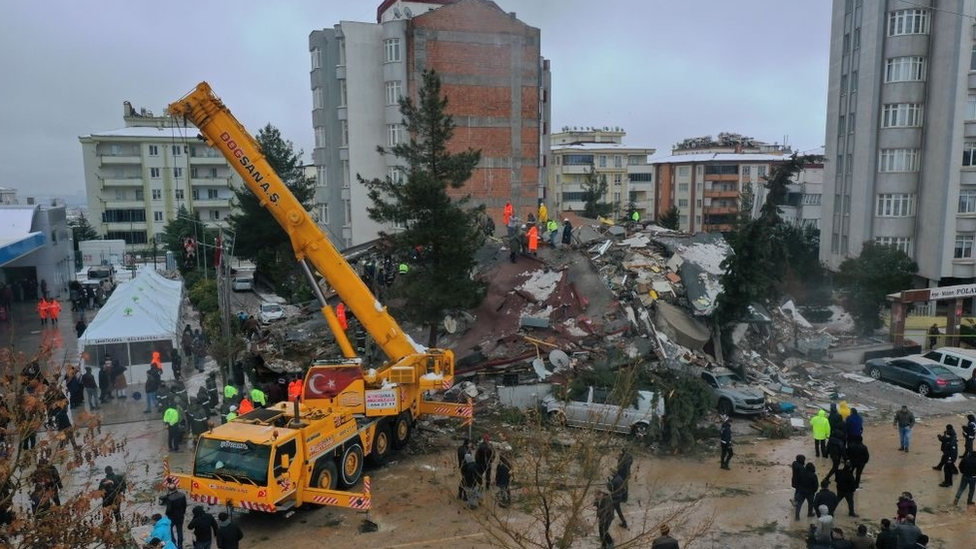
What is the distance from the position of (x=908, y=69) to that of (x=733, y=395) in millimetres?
26516

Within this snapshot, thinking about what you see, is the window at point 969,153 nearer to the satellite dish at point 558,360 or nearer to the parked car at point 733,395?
the parked car at point 733,395

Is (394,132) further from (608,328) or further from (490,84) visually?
(608,328)

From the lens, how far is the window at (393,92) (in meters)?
42.9

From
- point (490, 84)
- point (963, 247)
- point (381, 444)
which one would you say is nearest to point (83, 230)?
point (490, 84)

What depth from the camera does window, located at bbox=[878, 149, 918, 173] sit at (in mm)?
37250

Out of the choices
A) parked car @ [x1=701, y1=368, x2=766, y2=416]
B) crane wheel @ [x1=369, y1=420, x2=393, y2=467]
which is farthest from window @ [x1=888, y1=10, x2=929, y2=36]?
crane wheel @ [x1=369, y1=420, x2=393, y2=467]

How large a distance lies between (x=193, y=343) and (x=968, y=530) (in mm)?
23114

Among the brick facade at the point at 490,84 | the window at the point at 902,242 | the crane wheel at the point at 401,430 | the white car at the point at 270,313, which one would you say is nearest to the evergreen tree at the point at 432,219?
the crane wheel at the point at 401,430

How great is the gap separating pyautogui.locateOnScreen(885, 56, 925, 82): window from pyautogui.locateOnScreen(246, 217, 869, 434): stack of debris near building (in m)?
16.6

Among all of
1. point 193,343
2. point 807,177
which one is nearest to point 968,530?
point 193,343

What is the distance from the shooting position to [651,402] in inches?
683

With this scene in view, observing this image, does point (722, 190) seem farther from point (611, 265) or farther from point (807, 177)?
point (611, 265)

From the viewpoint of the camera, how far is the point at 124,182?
2977 inches

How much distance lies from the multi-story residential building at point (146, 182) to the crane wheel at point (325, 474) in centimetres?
6734
